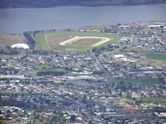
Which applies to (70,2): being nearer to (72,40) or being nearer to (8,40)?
(72,40)

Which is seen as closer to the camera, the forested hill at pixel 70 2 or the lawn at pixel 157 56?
the lawn at pixel 157 56

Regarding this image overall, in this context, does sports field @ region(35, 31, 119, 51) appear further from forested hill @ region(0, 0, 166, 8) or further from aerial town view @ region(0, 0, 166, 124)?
forested hill @ region(0, 0, 166, 8)

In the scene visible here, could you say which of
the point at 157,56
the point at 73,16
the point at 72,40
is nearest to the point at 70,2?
the point at 73,16

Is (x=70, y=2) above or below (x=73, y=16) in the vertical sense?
above

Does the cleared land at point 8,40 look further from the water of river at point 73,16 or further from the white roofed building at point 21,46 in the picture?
the water of river at point 73,16

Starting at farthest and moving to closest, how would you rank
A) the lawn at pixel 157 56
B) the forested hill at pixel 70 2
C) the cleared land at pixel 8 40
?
the forested hill at pixel 70 2 < the cleared land at pixel 8 40 < the lawn at pixel 157 56

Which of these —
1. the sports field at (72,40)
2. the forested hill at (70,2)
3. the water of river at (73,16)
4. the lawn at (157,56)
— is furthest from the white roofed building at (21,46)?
the forested hill at (70,2)

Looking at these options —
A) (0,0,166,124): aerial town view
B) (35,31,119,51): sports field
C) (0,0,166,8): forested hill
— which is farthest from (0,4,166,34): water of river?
(35,31,119,51): sports field
